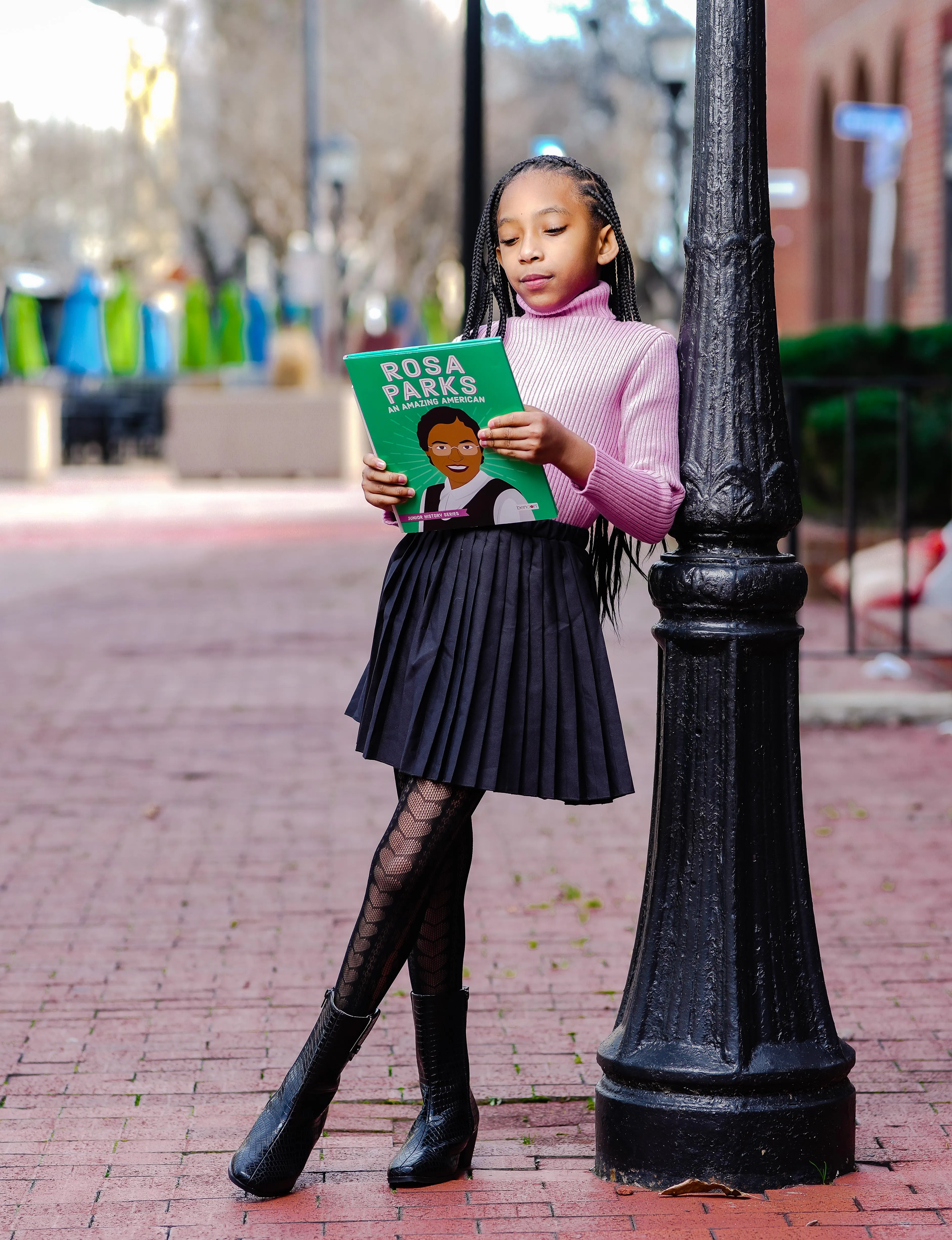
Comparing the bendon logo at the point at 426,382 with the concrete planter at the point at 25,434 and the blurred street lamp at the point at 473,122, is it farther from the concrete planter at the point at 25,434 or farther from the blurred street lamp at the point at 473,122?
the concrete planter at the point at 25,434

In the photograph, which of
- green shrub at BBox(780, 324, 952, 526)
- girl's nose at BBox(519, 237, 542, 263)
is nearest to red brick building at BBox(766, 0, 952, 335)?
green shrub at BBox(780, 324, 952, 526)

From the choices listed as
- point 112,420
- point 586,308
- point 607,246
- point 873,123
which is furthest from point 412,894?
point 112,420

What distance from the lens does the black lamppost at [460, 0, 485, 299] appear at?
421 inches

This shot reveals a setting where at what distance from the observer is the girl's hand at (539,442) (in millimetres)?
2861

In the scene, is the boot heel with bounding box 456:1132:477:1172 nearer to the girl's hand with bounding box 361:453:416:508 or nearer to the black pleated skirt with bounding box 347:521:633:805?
the black pleated skirt with bounding box 347:521:633:805

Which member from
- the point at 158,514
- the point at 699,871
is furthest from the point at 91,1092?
the point at 158,514

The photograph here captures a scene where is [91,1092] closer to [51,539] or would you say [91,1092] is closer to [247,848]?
[247,848]

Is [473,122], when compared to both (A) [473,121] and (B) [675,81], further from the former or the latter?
(B) [675,81]

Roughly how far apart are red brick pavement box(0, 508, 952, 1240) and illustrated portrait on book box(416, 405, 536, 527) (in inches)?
47.7

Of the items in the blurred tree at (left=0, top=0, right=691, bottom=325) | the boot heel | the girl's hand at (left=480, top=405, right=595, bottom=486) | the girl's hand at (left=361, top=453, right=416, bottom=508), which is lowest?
the boot heel

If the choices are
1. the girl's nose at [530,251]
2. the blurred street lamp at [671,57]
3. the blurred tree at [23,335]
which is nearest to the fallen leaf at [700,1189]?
the girl's nose at [530,251]

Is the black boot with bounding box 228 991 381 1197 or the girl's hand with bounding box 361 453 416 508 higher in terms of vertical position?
the girl's hand with bounding box 361 453 416 508

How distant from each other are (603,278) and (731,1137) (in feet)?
5.03

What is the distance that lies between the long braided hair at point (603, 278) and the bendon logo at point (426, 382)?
28cm
